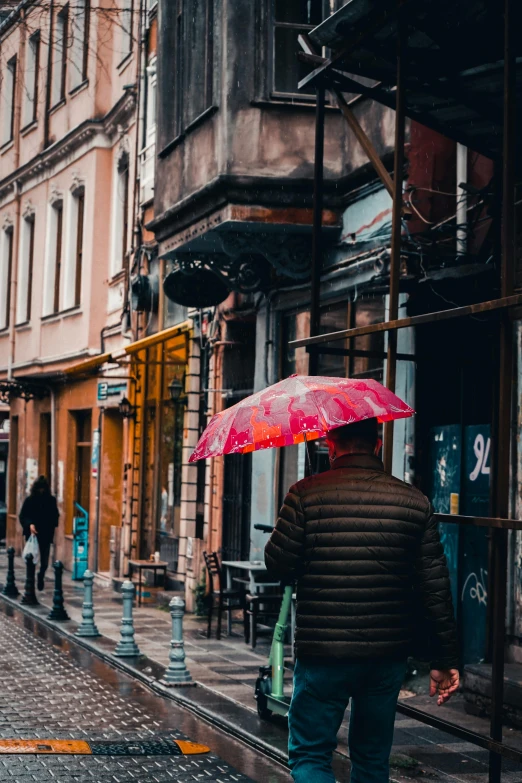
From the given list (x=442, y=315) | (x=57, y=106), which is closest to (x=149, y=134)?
(x=57, y=106)

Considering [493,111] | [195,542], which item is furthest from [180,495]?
[493,111]

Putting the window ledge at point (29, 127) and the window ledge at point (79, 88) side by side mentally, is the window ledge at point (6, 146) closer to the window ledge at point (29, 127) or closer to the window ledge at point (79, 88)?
the window ledge at point (29, 127)

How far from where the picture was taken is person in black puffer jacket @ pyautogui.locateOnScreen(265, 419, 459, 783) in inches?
205

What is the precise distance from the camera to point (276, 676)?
8773mm

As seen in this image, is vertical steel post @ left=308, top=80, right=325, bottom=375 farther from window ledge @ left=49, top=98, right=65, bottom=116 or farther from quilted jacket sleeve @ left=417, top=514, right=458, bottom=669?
window ledge @ left=49, top=98, right=65, bottom=116

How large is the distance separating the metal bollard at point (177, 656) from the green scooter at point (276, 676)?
185cm

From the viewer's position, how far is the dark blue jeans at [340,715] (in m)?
A: 5.21

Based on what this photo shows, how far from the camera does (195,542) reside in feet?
57.1

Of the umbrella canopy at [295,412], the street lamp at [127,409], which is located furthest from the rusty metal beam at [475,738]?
the street lamp at [127,409]

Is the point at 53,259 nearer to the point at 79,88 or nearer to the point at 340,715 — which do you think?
the point at 79,88

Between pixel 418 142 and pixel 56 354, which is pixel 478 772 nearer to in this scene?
pixel 418 142

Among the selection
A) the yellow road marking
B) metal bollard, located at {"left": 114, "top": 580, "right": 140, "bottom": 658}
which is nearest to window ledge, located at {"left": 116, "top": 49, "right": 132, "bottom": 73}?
metal bollard, located at {"left": 114, "top": 580, "right": 140, "bottom": 658}

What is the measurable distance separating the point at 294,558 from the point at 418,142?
7.13 m

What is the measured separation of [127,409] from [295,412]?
15.6 m
